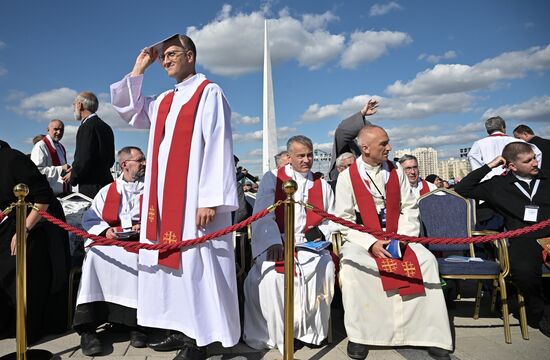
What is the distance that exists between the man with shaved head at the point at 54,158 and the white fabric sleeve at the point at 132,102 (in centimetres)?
233

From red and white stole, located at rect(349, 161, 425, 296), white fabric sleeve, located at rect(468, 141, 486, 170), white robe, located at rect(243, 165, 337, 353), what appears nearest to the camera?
red and white stole, located at rect(349, 161, 425, 296)

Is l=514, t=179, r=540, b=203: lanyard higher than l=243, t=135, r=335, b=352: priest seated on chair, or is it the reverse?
l=514, t=179, r=540, b=203: lanyard

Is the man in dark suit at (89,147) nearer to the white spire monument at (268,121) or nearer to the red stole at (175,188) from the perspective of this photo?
the red stole at (175,188)

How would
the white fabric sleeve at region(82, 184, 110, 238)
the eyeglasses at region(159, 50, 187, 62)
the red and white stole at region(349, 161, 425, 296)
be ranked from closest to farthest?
the eyeglasses at region(159, 50, 187, 62), the red and white stole at region(349, 161, 425, 296), the white fabric sleeve at region(82, 184, 110, 238)

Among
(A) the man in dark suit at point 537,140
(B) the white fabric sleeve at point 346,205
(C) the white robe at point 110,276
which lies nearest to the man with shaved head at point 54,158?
(C) the white robe at point 110,276

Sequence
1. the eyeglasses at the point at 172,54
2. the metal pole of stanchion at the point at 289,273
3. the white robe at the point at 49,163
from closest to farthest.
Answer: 1. the metal pole of stanchion at the point at 289,273
2. the eyeglasses at the point at 172,54
3. the white robe at the point at 49,163

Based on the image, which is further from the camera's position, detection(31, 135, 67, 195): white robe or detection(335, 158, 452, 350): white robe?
detection(31, 135, 67, 195): white robe

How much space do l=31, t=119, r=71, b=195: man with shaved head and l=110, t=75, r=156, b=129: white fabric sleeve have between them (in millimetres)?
2330

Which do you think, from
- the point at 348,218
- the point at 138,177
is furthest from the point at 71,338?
the point at 348,218

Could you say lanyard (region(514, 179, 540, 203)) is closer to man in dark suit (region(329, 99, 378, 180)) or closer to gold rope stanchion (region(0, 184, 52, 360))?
man in dark suit (region(329, 99, 378, 180))

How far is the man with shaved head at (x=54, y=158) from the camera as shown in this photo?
5289mm

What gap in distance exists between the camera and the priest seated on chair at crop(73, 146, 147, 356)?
3.38 m

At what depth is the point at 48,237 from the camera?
380cm

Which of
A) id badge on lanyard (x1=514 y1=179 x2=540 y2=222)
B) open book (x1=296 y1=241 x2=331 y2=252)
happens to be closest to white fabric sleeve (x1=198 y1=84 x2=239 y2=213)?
open book (x1=296 y1=241 x2=331 y2=252)
